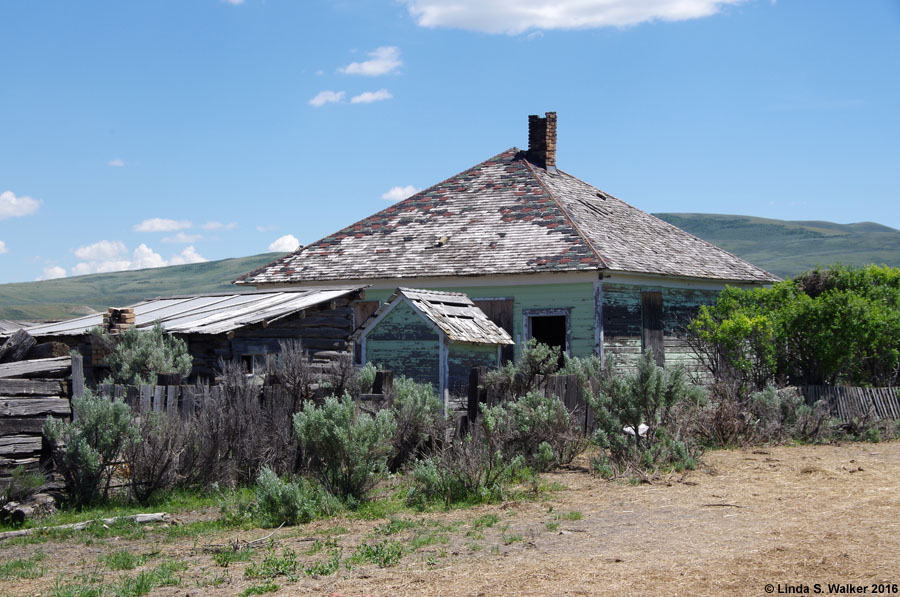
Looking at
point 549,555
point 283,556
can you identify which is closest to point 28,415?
point 283,556

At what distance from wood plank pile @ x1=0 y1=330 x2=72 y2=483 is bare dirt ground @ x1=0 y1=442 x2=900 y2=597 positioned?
130cm

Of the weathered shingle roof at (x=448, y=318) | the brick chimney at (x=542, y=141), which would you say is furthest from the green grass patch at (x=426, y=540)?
the brick chimney at (x=542, y=141)

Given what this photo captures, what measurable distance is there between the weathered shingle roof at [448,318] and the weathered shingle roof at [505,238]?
291cm

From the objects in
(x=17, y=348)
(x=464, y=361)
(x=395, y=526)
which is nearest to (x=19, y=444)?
(x=17, y=348)

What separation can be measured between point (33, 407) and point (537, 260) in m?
11.8

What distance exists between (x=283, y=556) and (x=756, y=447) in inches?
325

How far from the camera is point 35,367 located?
970 centimetres

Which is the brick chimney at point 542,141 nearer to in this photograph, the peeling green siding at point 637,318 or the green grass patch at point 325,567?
the peeling green siding at point 637,318

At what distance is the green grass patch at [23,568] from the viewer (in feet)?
21.5

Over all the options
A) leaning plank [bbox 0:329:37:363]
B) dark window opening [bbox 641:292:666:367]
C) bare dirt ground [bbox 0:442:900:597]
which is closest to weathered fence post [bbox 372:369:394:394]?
bare dirt ground [bbox 0:442:900:597]

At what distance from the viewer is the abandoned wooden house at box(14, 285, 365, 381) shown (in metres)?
13.8

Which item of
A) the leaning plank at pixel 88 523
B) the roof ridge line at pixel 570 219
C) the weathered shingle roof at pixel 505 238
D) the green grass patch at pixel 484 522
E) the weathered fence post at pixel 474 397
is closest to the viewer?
the green grass patch at pixel 484 522

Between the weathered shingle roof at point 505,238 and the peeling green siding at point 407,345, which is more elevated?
the weathered shingle roof at point 505,238

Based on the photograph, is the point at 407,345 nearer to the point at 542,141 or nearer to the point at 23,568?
the point at 23,568
